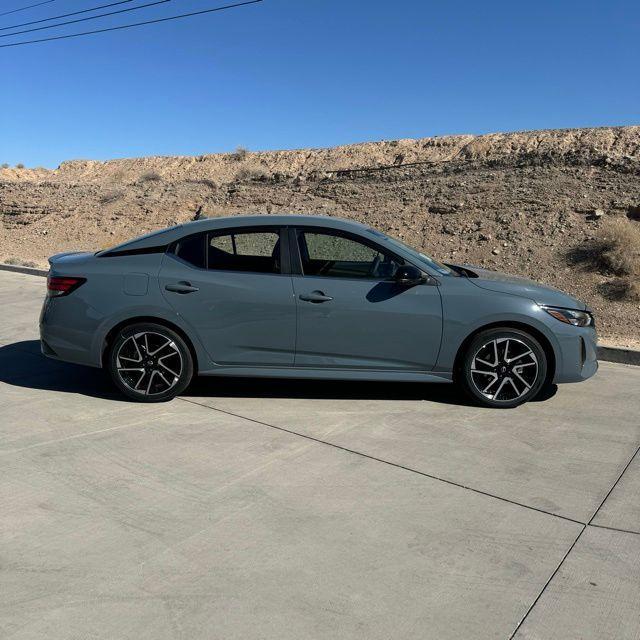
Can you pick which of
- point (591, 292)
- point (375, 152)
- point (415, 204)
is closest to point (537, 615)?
point (591, 292)

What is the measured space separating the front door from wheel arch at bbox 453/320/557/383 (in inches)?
8.9

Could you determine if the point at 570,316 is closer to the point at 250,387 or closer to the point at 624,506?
the point at 624,506

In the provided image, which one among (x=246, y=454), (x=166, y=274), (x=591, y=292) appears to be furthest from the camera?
(x=591, y=292)

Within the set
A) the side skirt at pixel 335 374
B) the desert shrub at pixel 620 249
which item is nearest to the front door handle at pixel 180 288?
the side skirt at pixel 335 374

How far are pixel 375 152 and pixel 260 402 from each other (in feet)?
76.6

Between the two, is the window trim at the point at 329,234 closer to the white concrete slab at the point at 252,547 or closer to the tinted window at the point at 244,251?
the tinted window at the point at 244,251

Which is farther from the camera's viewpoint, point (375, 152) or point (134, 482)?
point (375, 152)

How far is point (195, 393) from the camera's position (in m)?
5.88

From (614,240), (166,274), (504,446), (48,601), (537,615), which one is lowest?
(48,601)

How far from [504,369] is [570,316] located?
0.72 meters

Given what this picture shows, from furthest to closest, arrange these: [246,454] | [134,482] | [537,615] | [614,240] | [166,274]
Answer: [614,240]
[166,274]
[246,454]
[134,482]
[537,615]

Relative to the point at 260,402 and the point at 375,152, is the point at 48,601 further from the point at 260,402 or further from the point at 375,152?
the point at 375,152

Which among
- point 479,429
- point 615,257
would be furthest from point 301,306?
point 615,257

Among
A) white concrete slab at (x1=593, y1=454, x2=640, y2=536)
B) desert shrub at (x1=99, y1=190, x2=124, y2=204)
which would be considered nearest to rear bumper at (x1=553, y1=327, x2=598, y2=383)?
white concrete slab at (x1=593, y1=454, x2=640, y2=536)
